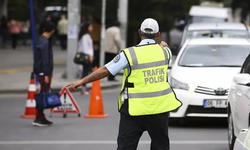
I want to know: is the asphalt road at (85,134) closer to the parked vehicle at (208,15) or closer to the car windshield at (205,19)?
the car windshield at (205,19)

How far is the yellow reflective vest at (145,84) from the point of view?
21.8 ft

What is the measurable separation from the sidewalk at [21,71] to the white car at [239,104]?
9.42m

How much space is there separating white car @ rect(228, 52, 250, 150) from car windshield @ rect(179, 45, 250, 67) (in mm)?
3076

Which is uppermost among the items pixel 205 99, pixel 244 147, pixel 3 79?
pixel 244 147

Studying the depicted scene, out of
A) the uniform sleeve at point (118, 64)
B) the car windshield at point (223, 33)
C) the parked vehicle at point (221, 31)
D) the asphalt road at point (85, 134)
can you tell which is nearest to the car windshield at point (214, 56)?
the asphalt road at point (85, 134)

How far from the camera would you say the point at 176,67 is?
499 inches

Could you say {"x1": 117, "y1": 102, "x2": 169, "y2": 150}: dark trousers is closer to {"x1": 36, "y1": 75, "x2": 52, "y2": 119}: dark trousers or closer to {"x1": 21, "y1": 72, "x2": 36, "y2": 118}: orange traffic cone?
{"x1": 36, "y1": 75, "x2": 52, "y2": 119}: dark trousers

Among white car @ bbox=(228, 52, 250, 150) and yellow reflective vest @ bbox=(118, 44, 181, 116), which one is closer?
yellow reflective vest @ bbox=(118, 44, 181, 116)

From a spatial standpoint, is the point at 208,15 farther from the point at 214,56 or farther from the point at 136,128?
the point at 136,128

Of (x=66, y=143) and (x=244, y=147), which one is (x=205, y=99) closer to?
(x=66, y=143)

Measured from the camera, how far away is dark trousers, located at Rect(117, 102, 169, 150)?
6684mm

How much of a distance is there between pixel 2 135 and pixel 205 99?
10.6 feet

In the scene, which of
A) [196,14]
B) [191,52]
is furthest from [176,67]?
[196,14]

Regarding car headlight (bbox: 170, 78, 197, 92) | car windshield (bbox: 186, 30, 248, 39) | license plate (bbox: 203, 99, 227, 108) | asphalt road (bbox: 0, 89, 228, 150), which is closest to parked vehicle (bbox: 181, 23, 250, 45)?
car windshield (bbox: 186, 30, 248, 39)
